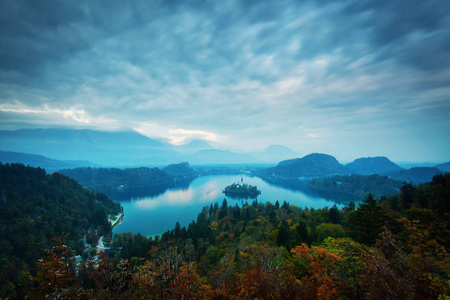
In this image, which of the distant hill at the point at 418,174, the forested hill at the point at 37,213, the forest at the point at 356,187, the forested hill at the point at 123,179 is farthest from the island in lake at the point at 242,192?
the distant hill at the point at 418,174

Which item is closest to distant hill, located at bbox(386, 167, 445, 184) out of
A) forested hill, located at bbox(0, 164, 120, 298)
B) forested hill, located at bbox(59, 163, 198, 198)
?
forested hill, located at bbox(59, 163, 198, 198)

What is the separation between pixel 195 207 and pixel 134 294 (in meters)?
64.9

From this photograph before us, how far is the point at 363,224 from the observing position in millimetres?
13773

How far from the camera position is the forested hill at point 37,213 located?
104 feet

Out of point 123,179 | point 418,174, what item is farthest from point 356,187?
point 123,179

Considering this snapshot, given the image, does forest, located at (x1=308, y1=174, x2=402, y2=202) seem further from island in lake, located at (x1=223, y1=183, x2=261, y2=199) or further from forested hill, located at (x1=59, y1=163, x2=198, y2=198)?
forested hill, located at (x1=59, y1=163, x2=198, y2=198)

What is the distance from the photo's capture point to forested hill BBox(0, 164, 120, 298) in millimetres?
31547

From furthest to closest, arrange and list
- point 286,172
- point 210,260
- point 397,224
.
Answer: point 286,172 → point 210,260 → point 397,224

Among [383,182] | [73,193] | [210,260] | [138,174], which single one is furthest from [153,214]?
[383,182]

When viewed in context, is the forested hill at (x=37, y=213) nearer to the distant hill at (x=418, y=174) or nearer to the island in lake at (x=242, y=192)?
the island in lake at (x=242, y=192)

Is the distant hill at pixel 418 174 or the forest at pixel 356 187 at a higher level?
the distant hill at pixel 418 174

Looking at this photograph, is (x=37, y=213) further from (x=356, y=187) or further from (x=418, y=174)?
(x=418, y=174)

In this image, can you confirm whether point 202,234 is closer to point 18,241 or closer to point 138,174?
point 18,241

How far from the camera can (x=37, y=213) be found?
4619 cm
